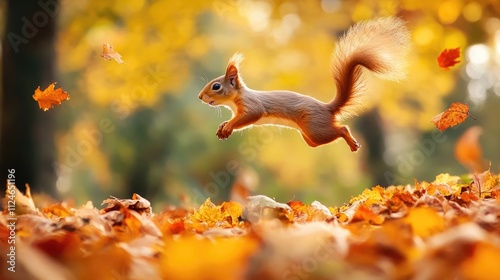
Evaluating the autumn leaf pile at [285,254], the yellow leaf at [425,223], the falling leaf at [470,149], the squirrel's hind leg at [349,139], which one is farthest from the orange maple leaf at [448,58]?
the yellow leaf at [425,223]

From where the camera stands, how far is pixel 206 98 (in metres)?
2.21

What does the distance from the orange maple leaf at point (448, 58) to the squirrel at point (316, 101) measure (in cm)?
23

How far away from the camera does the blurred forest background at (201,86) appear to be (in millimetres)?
4832

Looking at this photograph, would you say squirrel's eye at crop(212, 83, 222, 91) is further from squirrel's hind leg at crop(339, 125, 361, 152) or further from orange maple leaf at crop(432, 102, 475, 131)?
orange maple leaf at crop(432, 102, 475, 131)

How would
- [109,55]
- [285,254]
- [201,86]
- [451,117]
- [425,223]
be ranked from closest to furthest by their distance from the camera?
1. [285,254]
2. [425,223]
3. [109,55]
4. [451,117]
5. [201,86]

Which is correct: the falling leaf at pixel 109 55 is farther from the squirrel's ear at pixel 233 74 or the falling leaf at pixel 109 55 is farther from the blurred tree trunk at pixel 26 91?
the blurred tree trunk at pixel 26 91

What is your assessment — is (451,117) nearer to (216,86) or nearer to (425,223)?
(216,86)

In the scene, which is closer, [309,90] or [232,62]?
[232,62]

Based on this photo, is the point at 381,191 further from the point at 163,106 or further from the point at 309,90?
the point at 163,106

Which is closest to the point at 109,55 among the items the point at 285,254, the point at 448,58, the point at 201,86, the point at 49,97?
the point at 49,97

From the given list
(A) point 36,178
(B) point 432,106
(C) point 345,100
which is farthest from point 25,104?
(B) point 432,106

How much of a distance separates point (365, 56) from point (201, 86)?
8.29m

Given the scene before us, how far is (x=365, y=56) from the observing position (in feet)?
6.92

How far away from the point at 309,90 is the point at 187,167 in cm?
331
